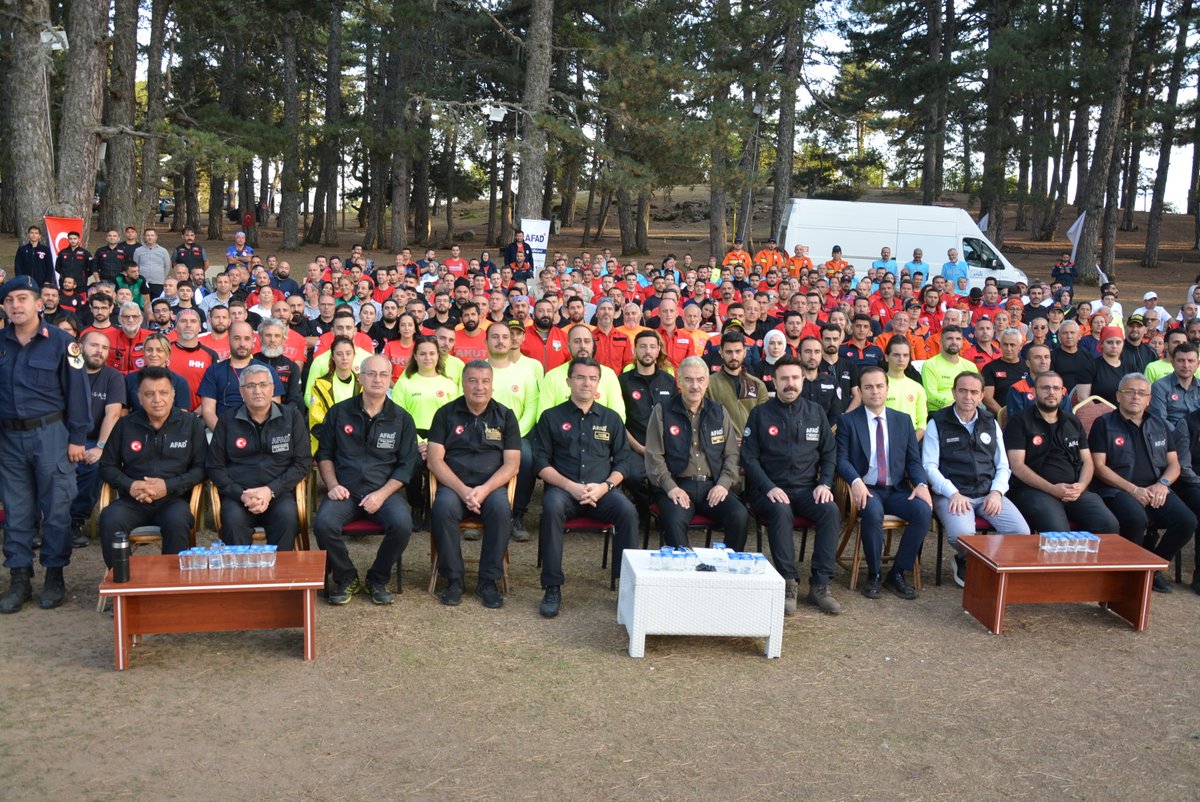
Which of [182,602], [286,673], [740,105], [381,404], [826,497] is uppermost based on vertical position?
[740,105]

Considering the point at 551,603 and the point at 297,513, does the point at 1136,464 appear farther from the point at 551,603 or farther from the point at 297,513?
the point at 297,513

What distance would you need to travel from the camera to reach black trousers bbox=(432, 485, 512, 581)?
5.71m

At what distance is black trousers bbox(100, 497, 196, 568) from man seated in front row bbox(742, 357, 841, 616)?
3470mm

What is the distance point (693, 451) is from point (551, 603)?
1366mm

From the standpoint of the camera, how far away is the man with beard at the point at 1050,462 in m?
6.43

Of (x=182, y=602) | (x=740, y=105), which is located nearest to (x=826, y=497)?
(x=182, y=602)

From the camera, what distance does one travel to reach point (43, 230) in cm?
1370

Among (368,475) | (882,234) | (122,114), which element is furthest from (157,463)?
(882,234)

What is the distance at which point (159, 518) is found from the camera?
5473mm

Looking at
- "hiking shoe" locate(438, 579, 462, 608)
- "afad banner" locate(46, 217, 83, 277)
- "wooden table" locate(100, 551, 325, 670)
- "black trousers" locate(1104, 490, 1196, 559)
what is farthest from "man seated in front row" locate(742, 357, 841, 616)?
"afad banner" locate(46, 217, 83, 277)

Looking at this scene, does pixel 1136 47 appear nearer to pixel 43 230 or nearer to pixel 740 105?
pixel 740 105

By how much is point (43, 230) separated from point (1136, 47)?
25.9 meters

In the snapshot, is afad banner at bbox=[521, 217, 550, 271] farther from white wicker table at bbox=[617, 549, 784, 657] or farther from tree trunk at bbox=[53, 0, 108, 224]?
white wicker table at bbox=[617, 549, 784, 657]

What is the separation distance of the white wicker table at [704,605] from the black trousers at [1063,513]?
2.38 m
